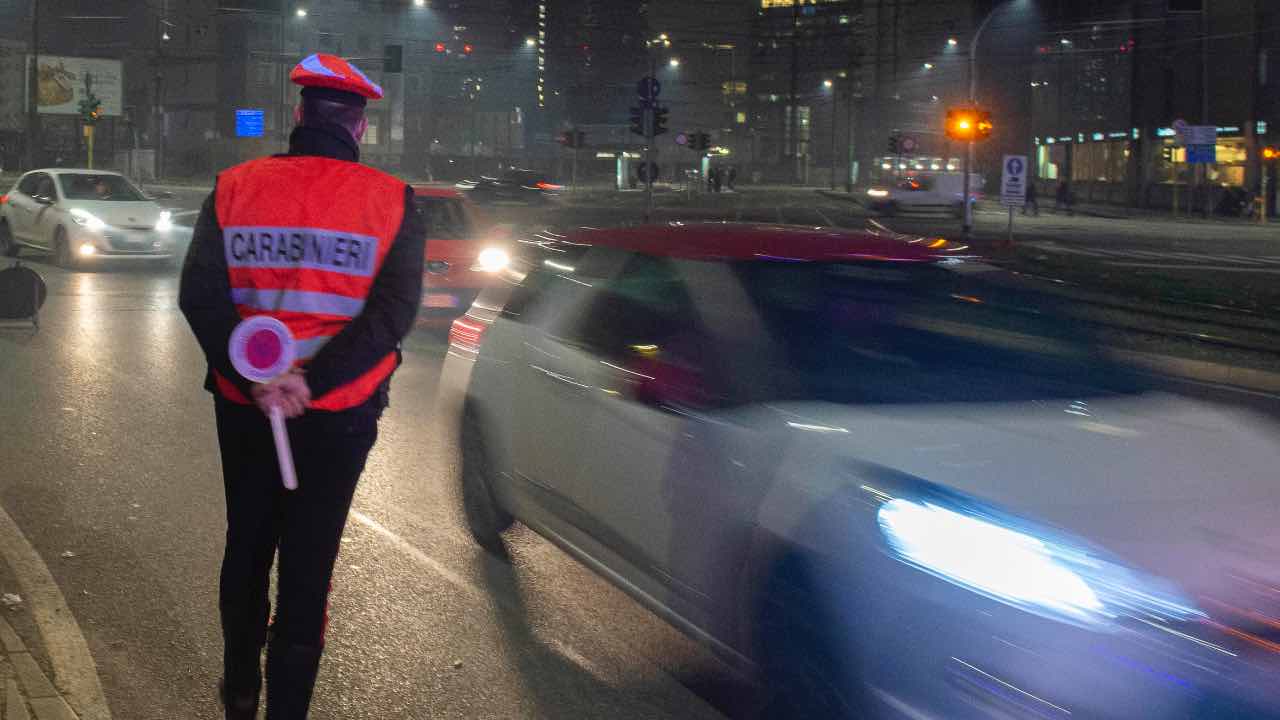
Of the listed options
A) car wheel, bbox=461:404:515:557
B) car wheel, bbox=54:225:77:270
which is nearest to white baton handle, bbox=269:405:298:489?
car wheel, bbox=461:404:515:557

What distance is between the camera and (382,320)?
3396mm

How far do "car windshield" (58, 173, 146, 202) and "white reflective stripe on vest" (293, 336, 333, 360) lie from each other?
20.0 meters

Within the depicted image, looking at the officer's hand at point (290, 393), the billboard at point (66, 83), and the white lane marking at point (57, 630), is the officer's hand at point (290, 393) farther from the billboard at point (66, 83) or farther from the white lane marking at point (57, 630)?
the billboard at point (66, 83)

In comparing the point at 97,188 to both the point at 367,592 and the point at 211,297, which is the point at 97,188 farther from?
the point at 211,297

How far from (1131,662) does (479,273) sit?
11639 mm

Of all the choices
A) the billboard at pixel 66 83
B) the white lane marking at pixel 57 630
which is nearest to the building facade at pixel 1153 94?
the white lane marking at pixel 57 630

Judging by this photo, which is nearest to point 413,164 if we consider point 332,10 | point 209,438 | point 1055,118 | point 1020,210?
point 332,10

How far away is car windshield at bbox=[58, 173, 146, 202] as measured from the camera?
21766 mm

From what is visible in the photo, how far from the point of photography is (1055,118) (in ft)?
232

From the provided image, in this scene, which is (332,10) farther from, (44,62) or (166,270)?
(166,270)

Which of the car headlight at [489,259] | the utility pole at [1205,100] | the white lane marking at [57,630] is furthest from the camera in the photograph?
the utility pole at [1205,100]

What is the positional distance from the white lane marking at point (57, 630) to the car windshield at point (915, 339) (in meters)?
2.46

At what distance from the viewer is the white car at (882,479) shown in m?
3.20

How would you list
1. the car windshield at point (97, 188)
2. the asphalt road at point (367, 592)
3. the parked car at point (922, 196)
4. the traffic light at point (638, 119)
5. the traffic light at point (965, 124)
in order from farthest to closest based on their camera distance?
the parked car at point (922, 196), the traffic light at point (965, 124), the traffic light at point (638, 119), the car windshield at point (97, 188), the asphalt road at point (367, 592)
